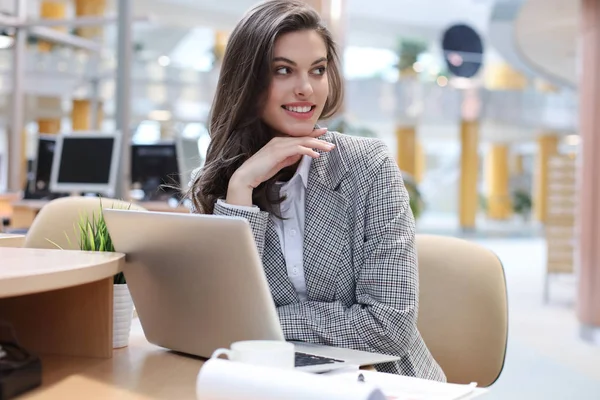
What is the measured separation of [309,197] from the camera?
1.73m

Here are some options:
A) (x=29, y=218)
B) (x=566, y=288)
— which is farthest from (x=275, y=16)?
(x=566, y=288)

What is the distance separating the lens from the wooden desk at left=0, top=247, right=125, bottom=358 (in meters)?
1.29

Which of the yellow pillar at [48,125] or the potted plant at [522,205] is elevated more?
the yellow pillar at [48,125]

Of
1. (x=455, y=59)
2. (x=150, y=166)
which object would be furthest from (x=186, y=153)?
(x=455, y=59)

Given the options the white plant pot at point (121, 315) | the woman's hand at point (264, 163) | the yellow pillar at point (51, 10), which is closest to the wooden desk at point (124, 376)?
the white plant pot at point (121, 315)

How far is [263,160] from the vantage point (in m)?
1.63

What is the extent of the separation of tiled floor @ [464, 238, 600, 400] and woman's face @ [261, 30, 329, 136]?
6.22ft

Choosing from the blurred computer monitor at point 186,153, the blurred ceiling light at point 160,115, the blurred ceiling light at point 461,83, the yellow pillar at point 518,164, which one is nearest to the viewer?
the blurred computer monitor at point 186,153

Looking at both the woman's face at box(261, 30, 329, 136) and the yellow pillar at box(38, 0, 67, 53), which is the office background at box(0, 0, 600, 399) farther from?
the woman's face at box(261, 30, 329, 136)

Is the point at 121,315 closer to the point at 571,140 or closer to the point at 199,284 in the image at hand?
the point at 199,284

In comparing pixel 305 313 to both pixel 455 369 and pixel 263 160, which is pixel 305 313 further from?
pixel 455 369

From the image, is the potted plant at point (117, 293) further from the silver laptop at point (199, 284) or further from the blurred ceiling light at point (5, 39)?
the blurred ceiling light at point (5, 39)

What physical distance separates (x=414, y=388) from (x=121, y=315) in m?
0.59

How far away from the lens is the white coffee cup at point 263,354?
1.05m
